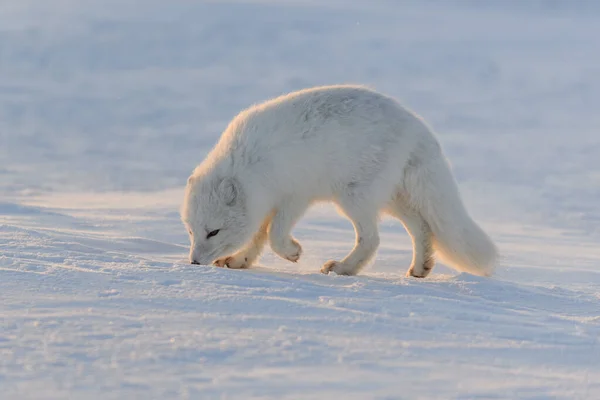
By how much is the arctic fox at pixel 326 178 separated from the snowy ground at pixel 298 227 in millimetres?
286

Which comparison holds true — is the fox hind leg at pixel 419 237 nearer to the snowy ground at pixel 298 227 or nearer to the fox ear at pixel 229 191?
the snowy ground at pixel 298 227

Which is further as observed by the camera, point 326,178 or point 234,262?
point 234,262

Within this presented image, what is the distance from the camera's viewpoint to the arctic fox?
16.5 feet

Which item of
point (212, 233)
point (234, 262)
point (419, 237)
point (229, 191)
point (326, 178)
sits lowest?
point (234, 262)

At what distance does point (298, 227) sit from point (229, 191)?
297 centimetres

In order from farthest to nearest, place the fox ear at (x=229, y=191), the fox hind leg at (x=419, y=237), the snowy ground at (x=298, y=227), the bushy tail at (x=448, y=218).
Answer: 1. the fox hind leg at (x=419, y=237)
2. the bushy tail at (x=448, y=218)
3. the fox ear at (x=229, y=191)
4. the snowy ground at (x=298, y=227)

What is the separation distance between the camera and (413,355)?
2.95 m

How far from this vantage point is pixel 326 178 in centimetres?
507

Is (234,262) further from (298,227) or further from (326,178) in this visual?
(298,227)

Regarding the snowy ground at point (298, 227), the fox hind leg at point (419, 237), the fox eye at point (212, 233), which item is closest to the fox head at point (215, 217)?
the fox eye at point (212, 233)

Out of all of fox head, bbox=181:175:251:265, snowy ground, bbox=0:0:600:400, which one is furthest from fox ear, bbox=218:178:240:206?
snowy ground, bbox=0:0:600:400

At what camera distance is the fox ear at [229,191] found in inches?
197

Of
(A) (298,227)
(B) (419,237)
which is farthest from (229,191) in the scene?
(A) (298,227)

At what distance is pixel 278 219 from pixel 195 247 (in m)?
0.50
